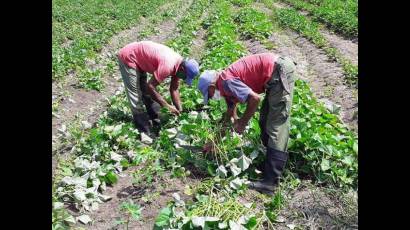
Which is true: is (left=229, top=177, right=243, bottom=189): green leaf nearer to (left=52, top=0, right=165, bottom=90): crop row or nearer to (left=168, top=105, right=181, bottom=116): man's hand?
(left=168, top=105, right=181, bottom=116): man's hand

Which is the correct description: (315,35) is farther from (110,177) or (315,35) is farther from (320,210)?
(110,177)

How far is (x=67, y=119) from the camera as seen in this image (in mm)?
7258

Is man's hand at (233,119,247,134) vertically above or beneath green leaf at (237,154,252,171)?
above

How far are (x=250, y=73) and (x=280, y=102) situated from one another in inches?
18.6

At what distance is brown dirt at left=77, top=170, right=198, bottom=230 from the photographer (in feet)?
13.9

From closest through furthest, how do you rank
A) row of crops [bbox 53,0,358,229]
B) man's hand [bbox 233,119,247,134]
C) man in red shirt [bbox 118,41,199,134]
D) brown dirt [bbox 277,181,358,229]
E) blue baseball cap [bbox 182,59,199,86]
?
row of crops [bbox 53,0,358,229]
brown dirt [bbox 277,181,358,229]
man's hand [bbox 233,119,247,134]
blue baseball cap [bbox 182,59,199,86]
man in red shirt [bbox 118,41,199,134]

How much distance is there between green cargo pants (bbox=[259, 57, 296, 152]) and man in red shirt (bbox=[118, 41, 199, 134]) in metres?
1.40

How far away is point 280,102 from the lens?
15.4ft

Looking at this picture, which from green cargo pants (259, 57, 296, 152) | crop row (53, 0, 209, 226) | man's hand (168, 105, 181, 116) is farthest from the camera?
man's hand (168, 105, 181, 116)

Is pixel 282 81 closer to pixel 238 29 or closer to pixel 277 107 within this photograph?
pixel 277 107

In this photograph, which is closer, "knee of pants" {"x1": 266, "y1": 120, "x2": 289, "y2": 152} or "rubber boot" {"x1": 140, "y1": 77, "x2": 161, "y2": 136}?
"knee of pants" {"x1": 266, "y1": 120, "x2": 289, "y2": 152}

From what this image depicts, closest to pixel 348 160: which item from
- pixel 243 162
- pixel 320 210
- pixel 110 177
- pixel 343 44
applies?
pixel 320 210

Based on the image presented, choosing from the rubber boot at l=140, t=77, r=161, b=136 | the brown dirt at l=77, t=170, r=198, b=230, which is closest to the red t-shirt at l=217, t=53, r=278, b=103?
the brown dirt at l=77, t=170, r=198, b=230
